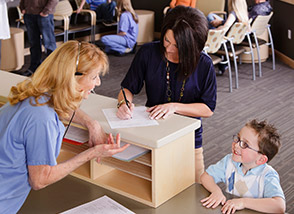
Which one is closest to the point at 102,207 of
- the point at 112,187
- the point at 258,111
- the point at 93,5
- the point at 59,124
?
the point at 112,187

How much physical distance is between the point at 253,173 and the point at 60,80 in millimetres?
954

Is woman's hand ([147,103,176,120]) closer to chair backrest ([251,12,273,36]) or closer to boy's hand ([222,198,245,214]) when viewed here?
boy's hand ([222,198,245,214])

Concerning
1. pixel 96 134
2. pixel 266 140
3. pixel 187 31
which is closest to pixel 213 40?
pixel 187 31

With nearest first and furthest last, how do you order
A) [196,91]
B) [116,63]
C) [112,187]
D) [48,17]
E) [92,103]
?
[112,187] → [92,103] → [196,91] → [48,17] → [116,63]

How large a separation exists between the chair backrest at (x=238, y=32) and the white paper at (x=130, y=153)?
4180 mm

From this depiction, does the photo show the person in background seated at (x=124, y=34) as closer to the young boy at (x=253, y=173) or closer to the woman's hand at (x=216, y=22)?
the woman's hand at (x=216, y=22)

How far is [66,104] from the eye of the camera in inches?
72.1

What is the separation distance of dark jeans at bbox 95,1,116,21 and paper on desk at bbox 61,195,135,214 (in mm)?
6470

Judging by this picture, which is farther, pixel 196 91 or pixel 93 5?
pixel 93 5

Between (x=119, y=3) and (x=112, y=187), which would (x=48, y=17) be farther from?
(x=112, y=187)

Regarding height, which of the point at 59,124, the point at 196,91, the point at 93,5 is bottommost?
the point at 93,5

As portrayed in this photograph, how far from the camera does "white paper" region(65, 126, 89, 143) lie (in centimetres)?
233

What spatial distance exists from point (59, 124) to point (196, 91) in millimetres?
1037

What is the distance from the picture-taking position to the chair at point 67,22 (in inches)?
297
